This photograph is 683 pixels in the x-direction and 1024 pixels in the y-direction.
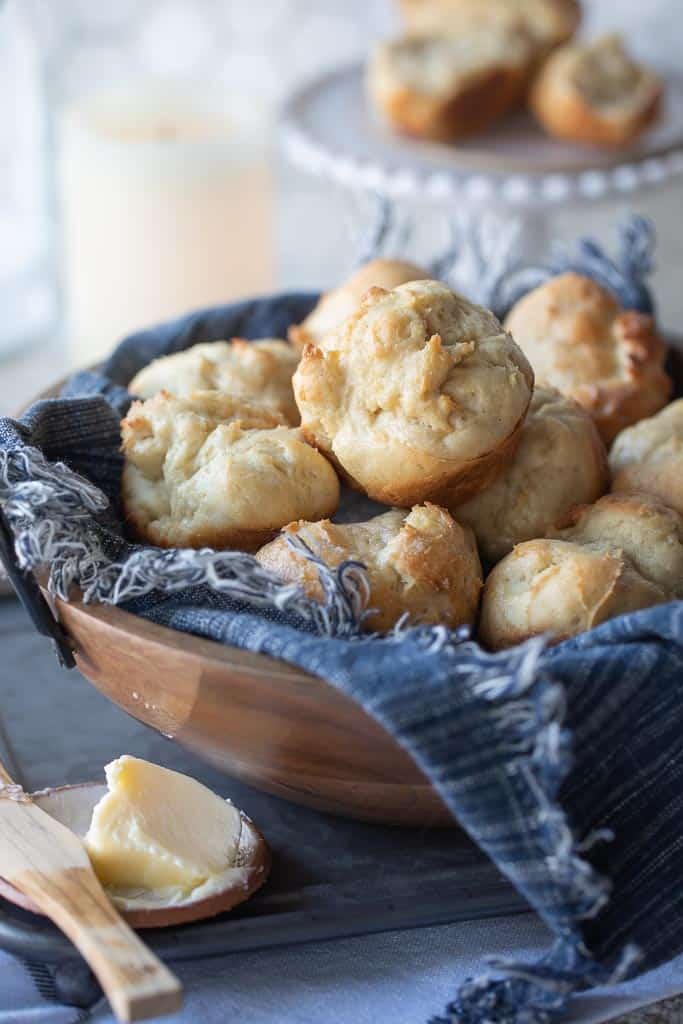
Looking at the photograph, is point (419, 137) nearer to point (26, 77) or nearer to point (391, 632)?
point (26, 77)

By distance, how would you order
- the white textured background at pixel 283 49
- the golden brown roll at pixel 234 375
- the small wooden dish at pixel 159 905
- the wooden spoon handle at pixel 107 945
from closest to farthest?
the wooden spoon handle at pixel 107 945, the small wooden dish at pixel 159 905, the golden brown roll at pixel 234 375, the white textured background at pixel 283 49

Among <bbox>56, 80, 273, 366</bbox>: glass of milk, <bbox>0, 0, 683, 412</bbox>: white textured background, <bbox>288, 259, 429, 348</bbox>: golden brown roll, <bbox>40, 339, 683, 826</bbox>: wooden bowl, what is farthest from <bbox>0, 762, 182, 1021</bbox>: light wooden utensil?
<bbox>0, 0, 683, 412</bbox>: white textured background

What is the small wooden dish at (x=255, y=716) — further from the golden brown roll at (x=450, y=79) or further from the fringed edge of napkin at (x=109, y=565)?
the golden brown roll at (x=450, y=79)

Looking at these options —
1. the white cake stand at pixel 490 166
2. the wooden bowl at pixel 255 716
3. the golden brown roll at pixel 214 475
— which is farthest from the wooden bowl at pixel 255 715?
the white cake stand at pixel 490 166

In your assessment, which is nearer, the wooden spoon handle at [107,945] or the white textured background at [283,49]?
the wooden spoon handle at [107,945]

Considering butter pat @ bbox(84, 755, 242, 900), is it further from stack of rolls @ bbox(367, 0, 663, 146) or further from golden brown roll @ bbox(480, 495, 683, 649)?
stack of rolls @ bbox(367, 0, 663, 146)

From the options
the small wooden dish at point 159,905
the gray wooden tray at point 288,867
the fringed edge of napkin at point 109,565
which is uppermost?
the fringed edge of napkin at point 109,565

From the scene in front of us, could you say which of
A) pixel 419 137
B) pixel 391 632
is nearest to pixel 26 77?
pixel 419 137

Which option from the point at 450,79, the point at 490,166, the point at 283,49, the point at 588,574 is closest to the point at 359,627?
the point at 588,574
